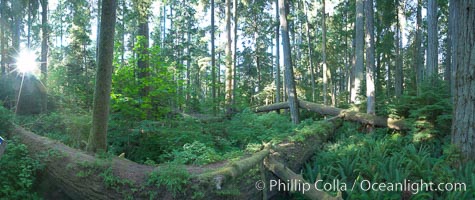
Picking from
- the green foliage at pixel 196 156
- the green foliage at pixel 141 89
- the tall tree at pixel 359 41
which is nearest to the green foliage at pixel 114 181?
the green foliage at pixel 196 156

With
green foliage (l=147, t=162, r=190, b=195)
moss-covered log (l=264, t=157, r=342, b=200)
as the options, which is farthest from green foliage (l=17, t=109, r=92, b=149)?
moss-covered log (l=264, t=157, r=342, b=200)

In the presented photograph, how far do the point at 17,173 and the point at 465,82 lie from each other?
29.4 ft

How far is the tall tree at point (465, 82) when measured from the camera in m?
6.30

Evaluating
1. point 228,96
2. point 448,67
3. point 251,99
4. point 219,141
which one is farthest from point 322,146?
point 251,99

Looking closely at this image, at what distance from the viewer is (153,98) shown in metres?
9.58

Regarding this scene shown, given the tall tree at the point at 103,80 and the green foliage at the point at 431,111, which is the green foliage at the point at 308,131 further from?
the tall tree at the point at 103,80

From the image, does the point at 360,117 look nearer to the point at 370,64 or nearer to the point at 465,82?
the point at 370,64

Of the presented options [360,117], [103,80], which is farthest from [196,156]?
[360,117]

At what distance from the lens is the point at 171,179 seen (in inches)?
173

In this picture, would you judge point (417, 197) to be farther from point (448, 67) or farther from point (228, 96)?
point (448, 67)

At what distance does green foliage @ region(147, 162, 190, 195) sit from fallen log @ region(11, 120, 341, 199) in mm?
41

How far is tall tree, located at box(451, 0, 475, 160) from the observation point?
20.7 feet

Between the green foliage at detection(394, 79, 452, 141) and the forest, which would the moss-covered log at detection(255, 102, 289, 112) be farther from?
the green foliage at detection(394, 79, 452, 141)

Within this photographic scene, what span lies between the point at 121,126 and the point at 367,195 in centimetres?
659
